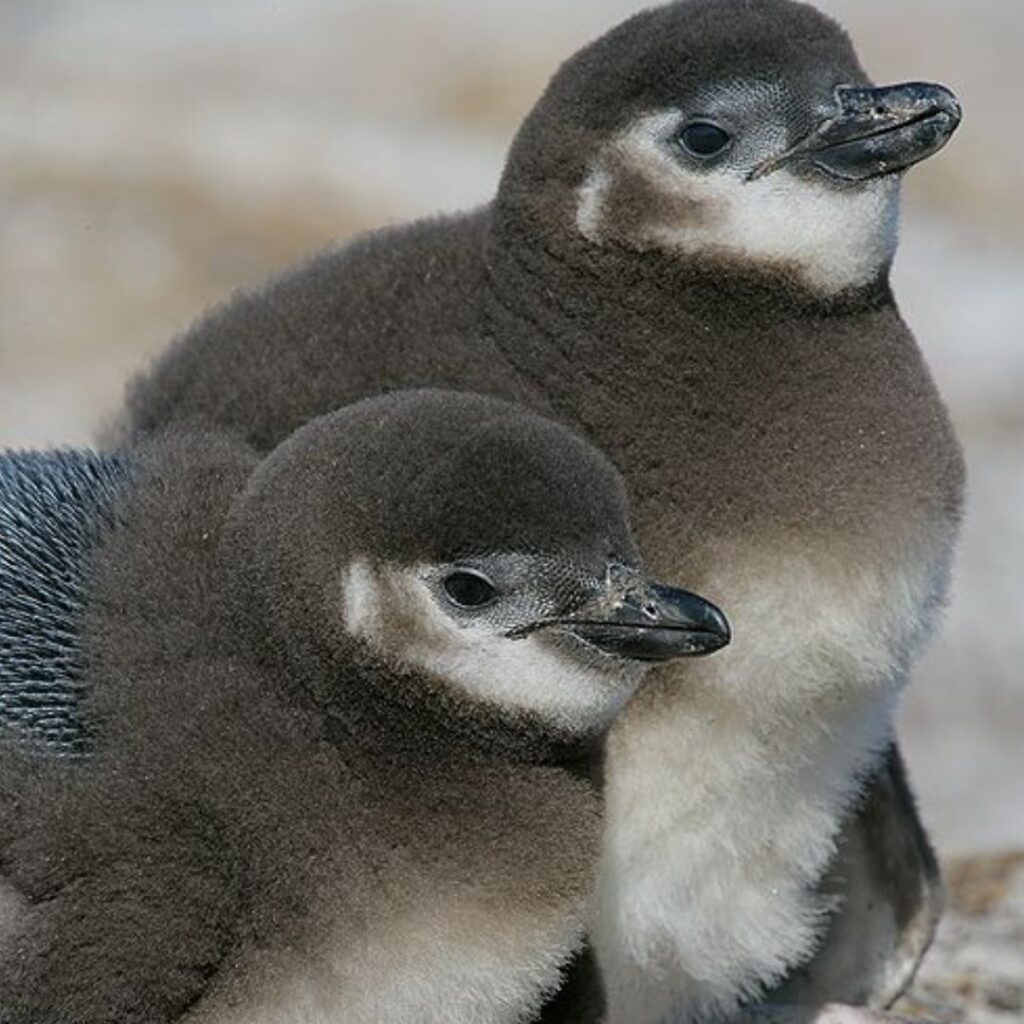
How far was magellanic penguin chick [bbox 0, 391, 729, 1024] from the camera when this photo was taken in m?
4.69

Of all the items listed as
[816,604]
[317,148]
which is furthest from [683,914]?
[317,148]

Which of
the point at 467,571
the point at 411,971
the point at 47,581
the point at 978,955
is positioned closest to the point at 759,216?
the point at 467,571

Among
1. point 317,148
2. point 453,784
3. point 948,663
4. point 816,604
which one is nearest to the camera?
→ point 453,784

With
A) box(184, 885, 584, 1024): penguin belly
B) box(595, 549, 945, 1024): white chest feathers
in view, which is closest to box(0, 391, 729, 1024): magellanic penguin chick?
box(184, 885, 584, 1024): penguin belly

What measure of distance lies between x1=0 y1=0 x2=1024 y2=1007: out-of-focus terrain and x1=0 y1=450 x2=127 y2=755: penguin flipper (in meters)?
6.58

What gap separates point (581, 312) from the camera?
5898 millimetres

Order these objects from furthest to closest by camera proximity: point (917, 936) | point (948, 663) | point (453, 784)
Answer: point (948, 663), point (917, 936), point (453, 784)

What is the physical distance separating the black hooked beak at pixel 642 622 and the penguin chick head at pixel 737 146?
1.06m

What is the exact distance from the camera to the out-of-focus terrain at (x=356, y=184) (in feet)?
41.8

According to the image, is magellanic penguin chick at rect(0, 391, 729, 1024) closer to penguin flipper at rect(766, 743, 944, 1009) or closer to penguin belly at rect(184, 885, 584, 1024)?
penguin belly at rect(184, 885, 584, 1024)

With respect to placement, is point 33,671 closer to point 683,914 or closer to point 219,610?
point 219,610

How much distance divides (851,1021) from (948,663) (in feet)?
20.9

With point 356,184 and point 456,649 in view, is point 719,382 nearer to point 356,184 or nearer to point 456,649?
point 456,649

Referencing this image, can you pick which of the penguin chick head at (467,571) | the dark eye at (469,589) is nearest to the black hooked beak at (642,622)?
the penguin chick head at (467,571)
